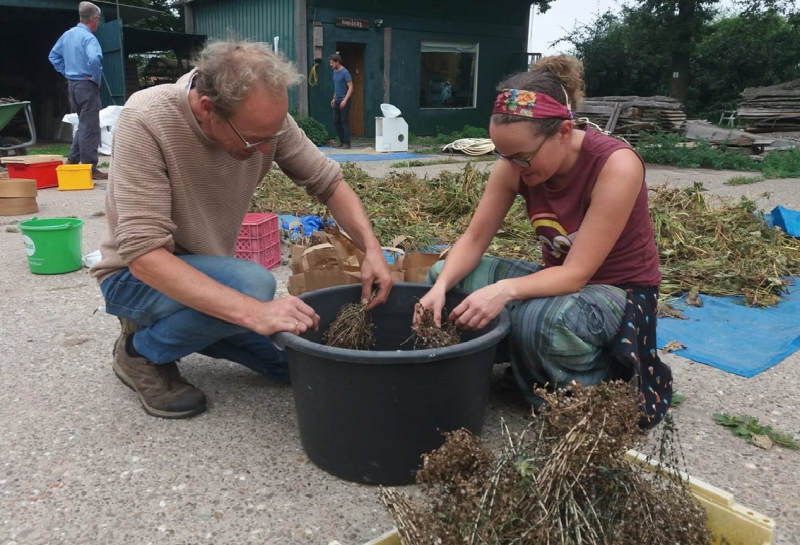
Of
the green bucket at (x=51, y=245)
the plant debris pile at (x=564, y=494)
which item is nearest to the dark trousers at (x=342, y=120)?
the green bucket at (x=51, y=245)

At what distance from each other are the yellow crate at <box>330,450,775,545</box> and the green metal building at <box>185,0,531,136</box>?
43.1 ft

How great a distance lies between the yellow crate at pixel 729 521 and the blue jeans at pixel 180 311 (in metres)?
1.03

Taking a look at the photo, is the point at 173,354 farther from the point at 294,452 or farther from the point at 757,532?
the point at 757,532

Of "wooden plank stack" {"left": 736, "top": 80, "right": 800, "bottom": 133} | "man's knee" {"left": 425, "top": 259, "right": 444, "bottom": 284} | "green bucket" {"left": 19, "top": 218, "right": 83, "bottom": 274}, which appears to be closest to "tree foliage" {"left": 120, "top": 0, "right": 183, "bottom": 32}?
"wooden plank stack" {"left": 736, "top": 80, "right": 800, "bottom": 133}

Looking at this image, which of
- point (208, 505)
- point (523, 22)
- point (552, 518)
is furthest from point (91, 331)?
point (523, 22)

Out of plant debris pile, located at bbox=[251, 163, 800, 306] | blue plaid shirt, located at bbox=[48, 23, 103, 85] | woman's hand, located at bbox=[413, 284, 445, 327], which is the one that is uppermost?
blue plaid shirt, located at bbox=[48, 23, 103, 85]

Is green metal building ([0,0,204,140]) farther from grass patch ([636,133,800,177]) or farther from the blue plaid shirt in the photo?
grass patch ([636,133,800,177])

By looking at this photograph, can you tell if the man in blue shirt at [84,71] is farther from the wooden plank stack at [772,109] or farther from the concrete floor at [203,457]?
the wooden plank stack at [772,109]

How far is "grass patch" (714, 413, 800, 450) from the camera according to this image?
2.23 metres

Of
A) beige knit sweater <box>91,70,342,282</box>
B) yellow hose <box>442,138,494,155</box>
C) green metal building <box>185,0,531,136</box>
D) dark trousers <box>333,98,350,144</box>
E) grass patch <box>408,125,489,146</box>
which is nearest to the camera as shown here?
beige knit sweater <box>91,70,342,282</box>

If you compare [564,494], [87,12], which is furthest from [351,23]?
[564,494]

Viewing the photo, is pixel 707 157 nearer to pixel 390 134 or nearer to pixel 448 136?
pixel 390 134

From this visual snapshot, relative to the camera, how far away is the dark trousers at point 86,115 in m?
7.99

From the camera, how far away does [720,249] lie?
4.44m
